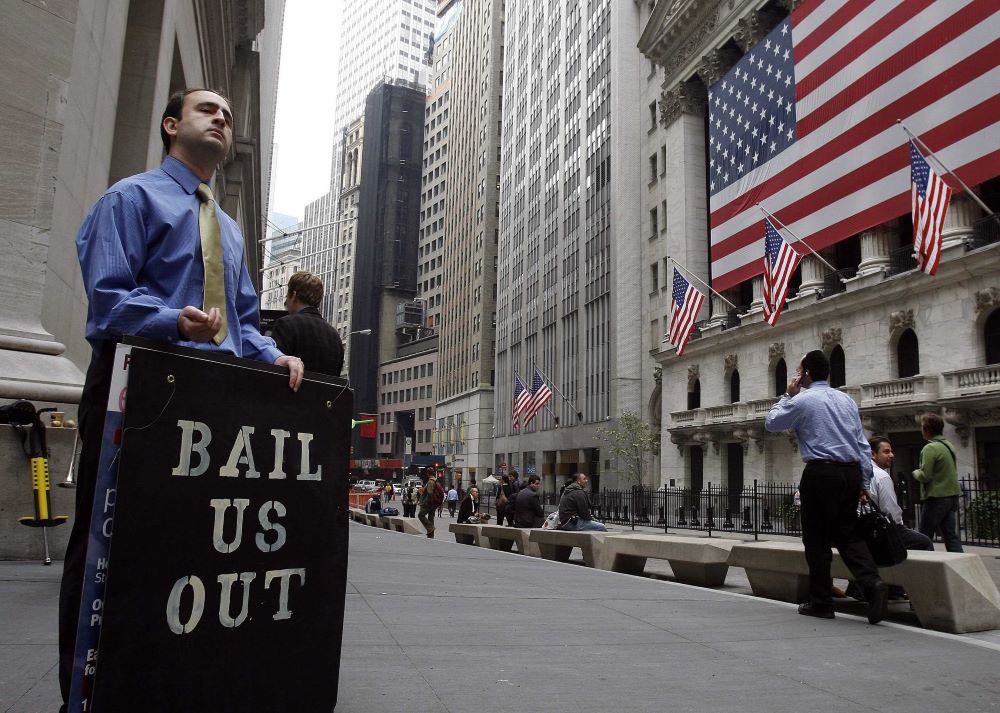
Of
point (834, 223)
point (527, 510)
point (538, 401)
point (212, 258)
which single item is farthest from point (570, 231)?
point (212, 258)

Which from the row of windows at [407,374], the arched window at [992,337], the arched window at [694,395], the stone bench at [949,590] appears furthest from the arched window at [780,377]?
the row of windows at [407,374]

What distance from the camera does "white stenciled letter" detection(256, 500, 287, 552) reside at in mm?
2303

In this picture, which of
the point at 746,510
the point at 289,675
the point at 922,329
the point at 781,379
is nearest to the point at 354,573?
the point at 289,675

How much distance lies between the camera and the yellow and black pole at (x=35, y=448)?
18.1ft

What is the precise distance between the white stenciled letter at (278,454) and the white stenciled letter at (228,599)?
31cm

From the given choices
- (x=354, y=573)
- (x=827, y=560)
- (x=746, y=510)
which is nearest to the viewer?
(x=827, y=560)

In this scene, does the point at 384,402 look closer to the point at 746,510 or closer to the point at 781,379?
the point at 781,379

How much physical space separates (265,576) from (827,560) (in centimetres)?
454

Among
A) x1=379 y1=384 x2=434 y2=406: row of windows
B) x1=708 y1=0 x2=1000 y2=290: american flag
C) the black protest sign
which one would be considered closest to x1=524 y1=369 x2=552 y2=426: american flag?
x1=708 y1=0 x2=1000 y2=290: american flag

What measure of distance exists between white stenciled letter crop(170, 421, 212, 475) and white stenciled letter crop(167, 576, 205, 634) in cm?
30

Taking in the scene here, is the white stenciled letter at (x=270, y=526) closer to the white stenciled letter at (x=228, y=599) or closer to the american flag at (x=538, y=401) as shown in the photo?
the white stenciled letter at (x=228, y=599)

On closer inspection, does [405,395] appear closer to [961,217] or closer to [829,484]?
[961,217]

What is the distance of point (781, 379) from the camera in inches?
1385

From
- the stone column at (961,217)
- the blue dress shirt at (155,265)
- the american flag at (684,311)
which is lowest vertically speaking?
the blue dress shirt at (155,265)
